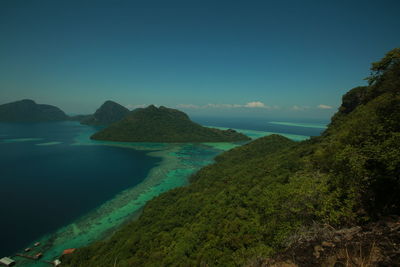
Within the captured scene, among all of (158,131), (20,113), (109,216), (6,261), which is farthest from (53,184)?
(20,113)

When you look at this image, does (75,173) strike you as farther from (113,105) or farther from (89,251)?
(113,105)

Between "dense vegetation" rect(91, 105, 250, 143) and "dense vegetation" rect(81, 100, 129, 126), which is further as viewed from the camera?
"dense vegetation" rect(81, 100, 129, 126)

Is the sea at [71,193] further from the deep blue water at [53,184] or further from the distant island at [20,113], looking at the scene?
the distant island at [20,113]

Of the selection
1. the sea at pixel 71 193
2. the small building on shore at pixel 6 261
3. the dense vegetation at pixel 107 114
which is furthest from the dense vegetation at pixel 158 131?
the dense vegetation at pixel 107 114

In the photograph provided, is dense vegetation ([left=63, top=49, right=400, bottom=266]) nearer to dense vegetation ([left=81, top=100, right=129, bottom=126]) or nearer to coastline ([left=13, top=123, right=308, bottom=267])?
coastline ([left=13, top=123, right=308, bottom=267])

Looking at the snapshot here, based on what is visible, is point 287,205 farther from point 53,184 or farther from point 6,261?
point 53,184

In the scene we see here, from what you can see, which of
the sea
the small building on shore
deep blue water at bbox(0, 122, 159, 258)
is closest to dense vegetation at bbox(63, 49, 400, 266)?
the small building on shore
